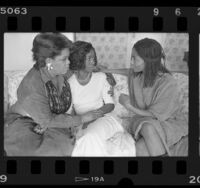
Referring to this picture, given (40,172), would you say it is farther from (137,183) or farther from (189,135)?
(189,135)

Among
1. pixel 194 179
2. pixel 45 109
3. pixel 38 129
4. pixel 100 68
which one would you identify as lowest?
pixel 194 179

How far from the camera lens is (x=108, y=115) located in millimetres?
5074

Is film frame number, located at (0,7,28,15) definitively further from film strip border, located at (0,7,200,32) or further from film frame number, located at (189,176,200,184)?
film frame number, located at (189,176,200,184)

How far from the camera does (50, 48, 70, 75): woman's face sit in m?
5.05

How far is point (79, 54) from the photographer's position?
5043 millimetres

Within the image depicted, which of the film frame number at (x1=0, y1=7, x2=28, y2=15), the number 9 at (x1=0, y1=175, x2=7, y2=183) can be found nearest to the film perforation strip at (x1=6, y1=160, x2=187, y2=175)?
the number 9 at (x1=0, y1=175, x2=7, y2=183)

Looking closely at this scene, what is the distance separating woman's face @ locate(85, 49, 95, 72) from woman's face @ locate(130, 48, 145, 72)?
0.23 m

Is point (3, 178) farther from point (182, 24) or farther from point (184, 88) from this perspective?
point (182, 24)

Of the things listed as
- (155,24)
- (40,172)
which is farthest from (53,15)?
(40,172)

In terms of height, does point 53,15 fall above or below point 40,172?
above

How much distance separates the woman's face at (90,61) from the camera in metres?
5.04

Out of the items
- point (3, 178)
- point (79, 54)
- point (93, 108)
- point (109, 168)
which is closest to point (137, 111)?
point (93, 108)

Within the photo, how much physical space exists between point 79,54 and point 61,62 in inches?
4.5

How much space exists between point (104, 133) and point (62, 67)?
453 millimetres
